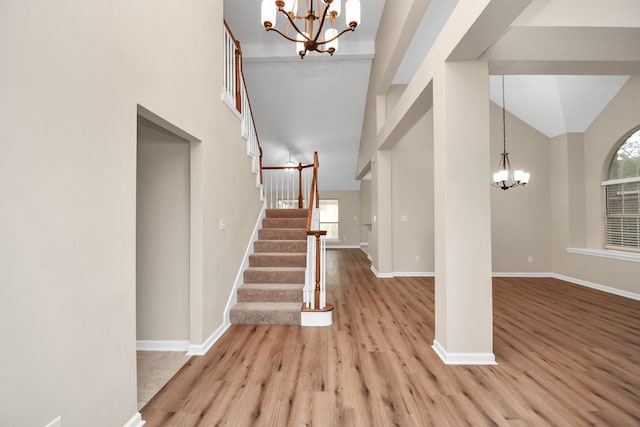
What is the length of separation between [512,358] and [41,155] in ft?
11.7

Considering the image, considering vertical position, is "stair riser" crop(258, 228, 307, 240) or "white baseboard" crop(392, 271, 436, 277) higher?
"stair riser" crop(258, 228, 307, 240)

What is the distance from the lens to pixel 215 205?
312cm

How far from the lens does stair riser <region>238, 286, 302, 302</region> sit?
147 inches

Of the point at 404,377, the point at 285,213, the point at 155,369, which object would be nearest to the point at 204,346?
the point at 155,369

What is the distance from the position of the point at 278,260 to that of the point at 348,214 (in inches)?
295

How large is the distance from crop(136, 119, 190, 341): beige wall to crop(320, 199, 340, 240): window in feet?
29.9

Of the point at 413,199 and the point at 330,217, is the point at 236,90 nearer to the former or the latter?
the point at 413,199

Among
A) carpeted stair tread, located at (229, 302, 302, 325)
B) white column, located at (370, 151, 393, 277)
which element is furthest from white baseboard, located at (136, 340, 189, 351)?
white column, located at (370, 151, 393, 277)

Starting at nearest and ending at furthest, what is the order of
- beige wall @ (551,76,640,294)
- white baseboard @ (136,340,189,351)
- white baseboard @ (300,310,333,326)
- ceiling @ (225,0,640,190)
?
white baseboard @ (136,340,189,351) < white baseboard @ (300,310,333,326) < ceiling @ (225,0,640,190) < beige wall @ (551,76,640,294)

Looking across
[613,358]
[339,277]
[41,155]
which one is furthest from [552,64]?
[339,277]

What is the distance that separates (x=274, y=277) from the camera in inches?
159

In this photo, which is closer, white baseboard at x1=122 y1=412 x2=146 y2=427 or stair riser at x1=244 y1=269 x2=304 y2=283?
white baseboard at x1=122 y1=412 x2=146 y2=427

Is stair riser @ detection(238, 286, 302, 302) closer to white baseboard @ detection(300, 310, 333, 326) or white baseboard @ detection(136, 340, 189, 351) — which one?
white baseboard @ detection(300, 310, 333, 326)

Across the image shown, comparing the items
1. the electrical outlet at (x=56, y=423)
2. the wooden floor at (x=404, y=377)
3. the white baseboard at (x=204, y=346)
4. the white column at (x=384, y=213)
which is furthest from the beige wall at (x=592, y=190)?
the electrical outlet at (x=56, y=423)
